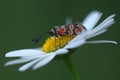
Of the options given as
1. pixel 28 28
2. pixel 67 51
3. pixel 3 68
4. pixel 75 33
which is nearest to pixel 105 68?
pixel 3 68

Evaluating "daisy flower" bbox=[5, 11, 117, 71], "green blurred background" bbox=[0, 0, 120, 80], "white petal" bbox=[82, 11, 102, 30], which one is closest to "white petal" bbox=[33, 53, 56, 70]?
"daisy flower" bbox=[5, 11, 117, 71]

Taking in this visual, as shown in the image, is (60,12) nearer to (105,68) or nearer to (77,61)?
(77,61)

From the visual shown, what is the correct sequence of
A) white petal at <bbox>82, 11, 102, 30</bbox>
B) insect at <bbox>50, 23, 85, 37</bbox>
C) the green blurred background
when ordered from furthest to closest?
the green blurred background < white petal at <bbox>82, 11, 102, 30</bbox> < insect at <bbox>50, 23, 85, 37</bbox>

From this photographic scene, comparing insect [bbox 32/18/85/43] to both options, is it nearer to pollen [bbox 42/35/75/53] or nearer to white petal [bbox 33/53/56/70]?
pollen [bbox 42/35/75/53]

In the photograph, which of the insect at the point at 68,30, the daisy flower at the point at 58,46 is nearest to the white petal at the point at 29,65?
the daisy flower at the point at 58,46

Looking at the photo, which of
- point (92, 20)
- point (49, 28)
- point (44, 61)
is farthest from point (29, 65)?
point (49, 28)

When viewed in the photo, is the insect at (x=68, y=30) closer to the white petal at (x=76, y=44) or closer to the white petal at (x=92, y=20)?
the white petal at (x=92, y=20)

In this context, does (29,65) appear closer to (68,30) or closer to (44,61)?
(44,61)
